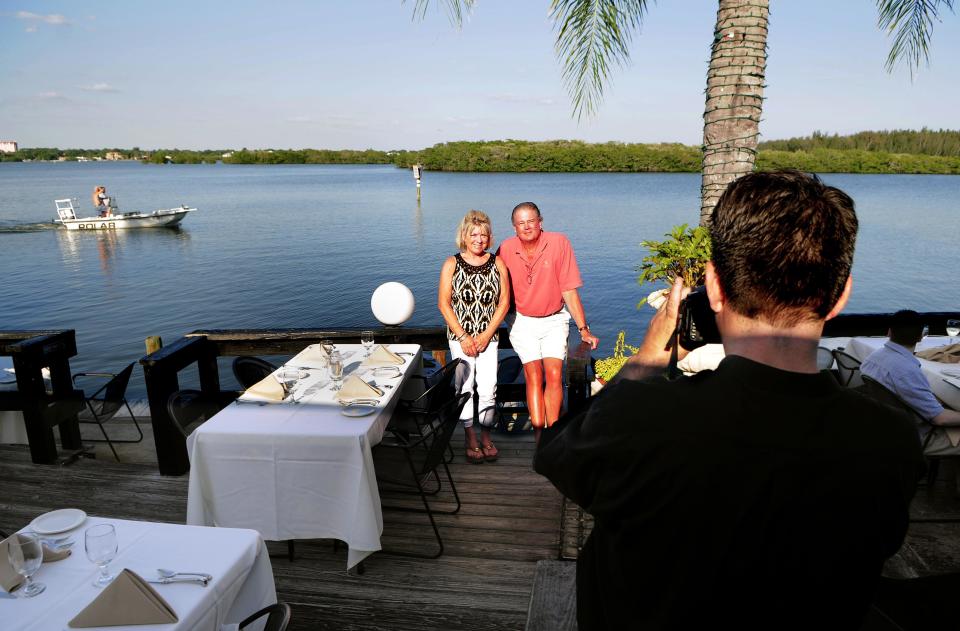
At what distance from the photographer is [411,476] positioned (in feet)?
11.5

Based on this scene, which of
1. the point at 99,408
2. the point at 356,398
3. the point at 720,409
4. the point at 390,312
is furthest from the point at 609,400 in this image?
the point at 99,408

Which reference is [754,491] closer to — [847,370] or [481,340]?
[481,340]

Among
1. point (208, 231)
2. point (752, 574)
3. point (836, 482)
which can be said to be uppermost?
point (836, 482)

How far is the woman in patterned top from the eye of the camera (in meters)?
4.17

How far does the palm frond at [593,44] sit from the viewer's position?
4.92 meters

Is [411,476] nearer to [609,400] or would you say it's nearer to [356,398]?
[356,398]

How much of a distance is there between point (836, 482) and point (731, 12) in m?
4.72

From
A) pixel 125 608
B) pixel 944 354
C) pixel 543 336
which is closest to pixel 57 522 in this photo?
pixel 125 608

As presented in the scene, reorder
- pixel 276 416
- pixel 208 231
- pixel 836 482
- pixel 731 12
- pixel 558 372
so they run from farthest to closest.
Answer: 1. pixel 208 231
2. pixel 731 12
3. pixel 558 372
4. pixel 276 416
5. pixel 836 482

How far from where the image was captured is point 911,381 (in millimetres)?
3469

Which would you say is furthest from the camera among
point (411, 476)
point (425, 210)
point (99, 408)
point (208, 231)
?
point (425, 210)

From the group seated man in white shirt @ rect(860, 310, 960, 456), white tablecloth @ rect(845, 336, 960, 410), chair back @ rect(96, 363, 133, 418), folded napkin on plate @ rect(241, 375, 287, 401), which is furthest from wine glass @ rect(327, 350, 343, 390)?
white tablecloth @ rect(845, 336, 960, 410)

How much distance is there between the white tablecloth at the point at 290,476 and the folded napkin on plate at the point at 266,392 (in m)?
0.18

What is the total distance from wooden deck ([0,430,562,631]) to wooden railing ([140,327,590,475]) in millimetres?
302
